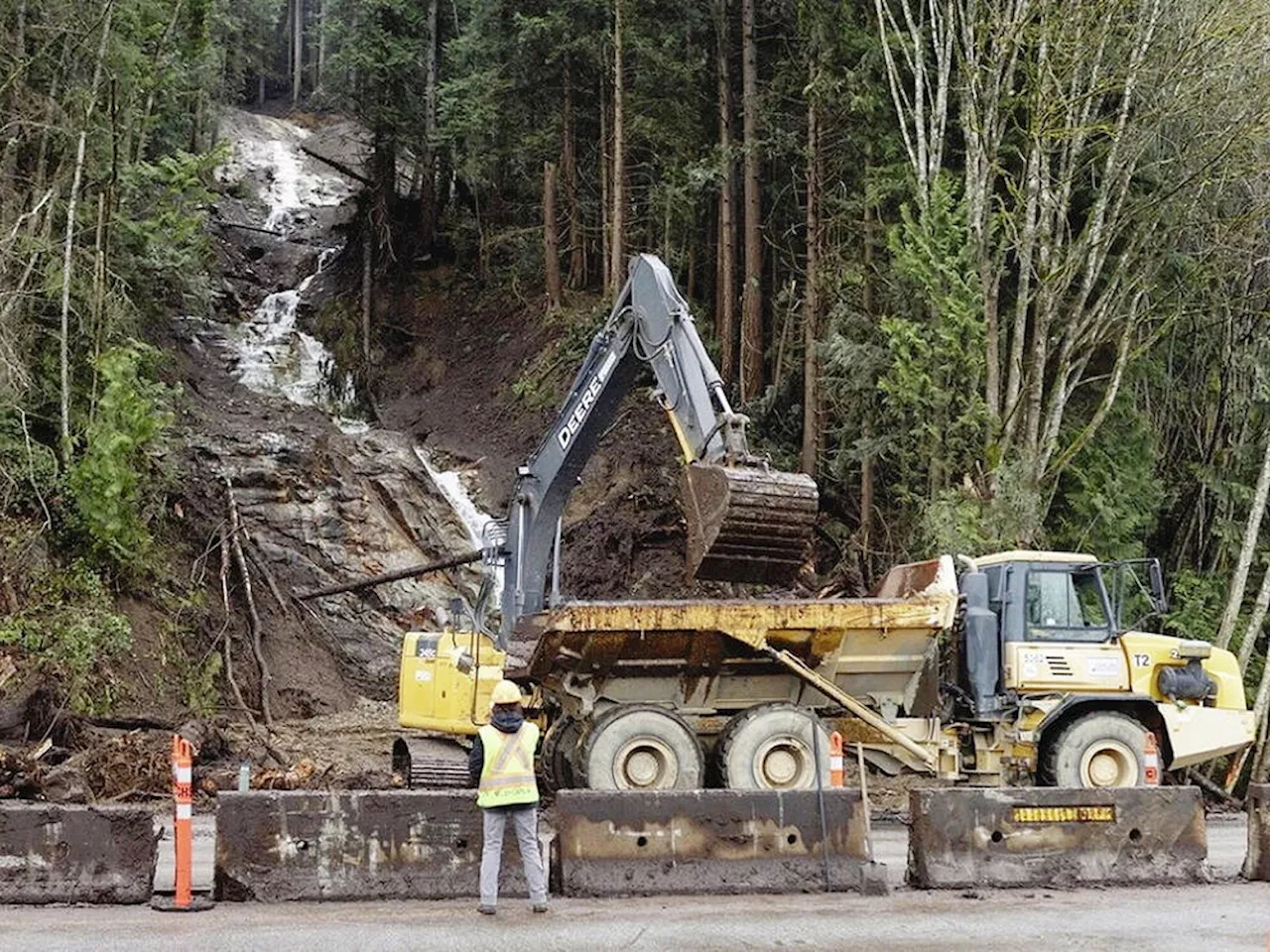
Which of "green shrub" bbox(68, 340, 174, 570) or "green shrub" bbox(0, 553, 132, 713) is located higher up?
"green shrub" bbox(68, 340, 174, 570)

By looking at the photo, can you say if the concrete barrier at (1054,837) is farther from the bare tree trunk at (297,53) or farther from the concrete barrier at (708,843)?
the bare tree trunk at (297,53)

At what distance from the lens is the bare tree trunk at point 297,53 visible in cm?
8169

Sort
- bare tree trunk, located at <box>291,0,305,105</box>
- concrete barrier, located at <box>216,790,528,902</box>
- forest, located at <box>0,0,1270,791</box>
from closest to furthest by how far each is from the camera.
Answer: concrete barrier, located at <box>216,790,528,902</box> → forest, located at <box>0,0,1270,791</box> → bare tree trunk, located at <box>291,0,305,105</box>

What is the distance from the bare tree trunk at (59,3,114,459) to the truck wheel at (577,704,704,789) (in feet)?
34.3

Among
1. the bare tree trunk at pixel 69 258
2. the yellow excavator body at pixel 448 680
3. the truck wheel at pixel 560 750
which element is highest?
the bare tree trunk at pixel 69 258

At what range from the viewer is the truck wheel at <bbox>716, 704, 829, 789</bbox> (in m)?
14.0

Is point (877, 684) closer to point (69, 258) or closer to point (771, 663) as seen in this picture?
point (771, 663)

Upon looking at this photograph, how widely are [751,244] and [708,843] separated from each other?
808 inches

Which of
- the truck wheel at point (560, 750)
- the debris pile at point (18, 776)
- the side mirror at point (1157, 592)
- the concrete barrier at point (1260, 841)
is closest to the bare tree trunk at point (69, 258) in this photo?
the debris pile at point (18, 776)

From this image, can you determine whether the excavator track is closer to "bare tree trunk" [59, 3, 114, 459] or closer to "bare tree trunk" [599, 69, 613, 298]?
"bare tree trunk" [59, 3, 114, 459]

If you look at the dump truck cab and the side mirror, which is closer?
the side mirror

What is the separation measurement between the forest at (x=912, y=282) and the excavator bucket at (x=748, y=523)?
29.1 feet

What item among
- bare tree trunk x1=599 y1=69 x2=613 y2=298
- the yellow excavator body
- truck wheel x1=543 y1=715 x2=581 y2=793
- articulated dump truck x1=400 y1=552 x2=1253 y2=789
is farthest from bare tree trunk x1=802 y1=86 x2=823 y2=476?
truck wheel x1=543 y1=715 x2=581 y2=793

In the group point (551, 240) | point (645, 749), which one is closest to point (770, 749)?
point (645, 749)
